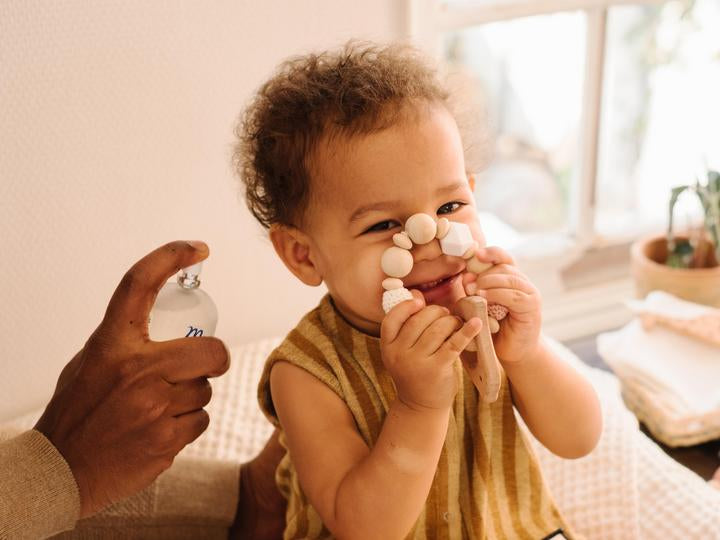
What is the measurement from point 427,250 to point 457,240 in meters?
0.04

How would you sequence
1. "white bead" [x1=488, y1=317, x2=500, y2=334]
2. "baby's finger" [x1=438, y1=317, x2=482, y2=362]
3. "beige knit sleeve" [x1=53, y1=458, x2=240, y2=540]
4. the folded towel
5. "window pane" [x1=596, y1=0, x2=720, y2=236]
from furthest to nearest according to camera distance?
"window pane" [x1=596, y1=0, x2=720, y2=236] → the folded towel → "beige knit sleeve" [x1=53, y1=458, x2=240, y2=540] → "white bead" [x1=488, y1=317, x2=500, y2=334] → "baby's finger" [x1=438, y1=317, x2=482, y2=362]

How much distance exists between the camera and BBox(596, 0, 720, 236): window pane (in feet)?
6.00

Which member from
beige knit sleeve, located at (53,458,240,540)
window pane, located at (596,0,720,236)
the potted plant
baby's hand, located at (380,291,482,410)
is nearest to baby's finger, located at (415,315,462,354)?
baby's hand, located at (380,291,482,410)

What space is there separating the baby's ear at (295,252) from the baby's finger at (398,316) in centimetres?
18

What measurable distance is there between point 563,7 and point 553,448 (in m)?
1.08

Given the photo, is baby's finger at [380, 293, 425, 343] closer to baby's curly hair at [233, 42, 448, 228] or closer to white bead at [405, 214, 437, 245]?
white bead at [405, 214, 437, 245]

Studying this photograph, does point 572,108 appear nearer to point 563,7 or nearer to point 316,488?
point 563,7

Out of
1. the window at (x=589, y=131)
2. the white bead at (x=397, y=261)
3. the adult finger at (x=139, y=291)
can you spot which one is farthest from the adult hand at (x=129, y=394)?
A: the window at (x=589, y=131)

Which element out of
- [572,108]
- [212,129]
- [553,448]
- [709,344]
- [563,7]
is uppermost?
[563,7]

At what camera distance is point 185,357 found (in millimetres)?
778

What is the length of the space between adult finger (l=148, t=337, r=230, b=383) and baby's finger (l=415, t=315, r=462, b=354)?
0.78 feet

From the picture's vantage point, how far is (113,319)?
0.77m

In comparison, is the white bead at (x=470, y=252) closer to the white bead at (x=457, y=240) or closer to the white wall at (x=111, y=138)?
the white bead at (x=457, y=240)

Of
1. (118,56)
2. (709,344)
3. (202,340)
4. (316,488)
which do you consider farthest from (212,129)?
(709,344)
